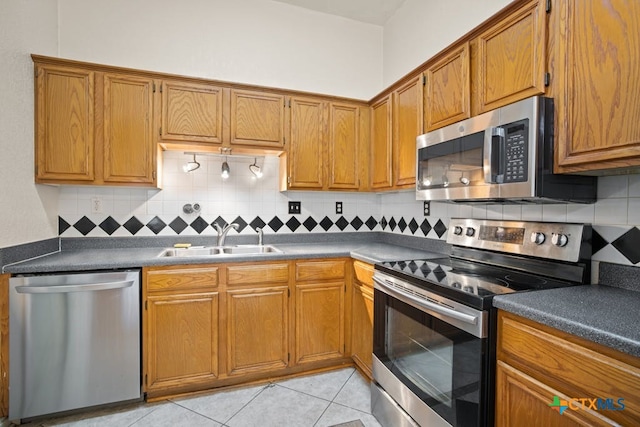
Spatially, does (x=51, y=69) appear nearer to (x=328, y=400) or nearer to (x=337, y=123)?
(x=337, y=123)

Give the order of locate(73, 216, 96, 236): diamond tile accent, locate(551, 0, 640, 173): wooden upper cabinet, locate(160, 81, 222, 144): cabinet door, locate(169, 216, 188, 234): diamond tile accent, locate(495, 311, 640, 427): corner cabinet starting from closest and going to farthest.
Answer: locate(495, 311, 640, 427): corner cabinet → locate(551, 0, 640, 173): wooden upper cabinet → locate(160, 81, 222, 144): cabinet door → locate(73, 216, 96, 236): diamond tile accent → locate(169, 216, 188, 234): diamond tile accent

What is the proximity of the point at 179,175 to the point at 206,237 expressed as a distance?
0.55 metres

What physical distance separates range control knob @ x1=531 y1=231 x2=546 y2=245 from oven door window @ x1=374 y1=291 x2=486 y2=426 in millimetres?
653

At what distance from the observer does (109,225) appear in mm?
2402

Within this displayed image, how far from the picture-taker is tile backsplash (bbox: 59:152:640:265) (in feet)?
7.69

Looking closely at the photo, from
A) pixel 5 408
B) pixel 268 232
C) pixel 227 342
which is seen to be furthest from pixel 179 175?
pixel 5 408

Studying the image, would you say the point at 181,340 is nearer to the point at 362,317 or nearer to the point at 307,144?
the point at 362,317

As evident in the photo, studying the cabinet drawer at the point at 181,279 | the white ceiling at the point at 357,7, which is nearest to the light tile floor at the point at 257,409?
the cabinet drawer at the point at 181,279

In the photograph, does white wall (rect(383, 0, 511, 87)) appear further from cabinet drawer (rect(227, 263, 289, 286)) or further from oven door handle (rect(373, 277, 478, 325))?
cabinet drawer (rect(227, 263, 289, 286))

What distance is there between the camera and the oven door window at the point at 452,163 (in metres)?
1.57

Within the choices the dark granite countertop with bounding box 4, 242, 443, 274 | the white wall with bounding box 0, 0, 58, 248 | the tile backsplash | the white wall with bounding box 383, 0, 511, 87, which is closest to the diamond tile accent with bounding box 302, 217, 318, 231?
the tile backsplash

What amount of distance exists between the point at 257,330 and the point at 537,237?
1.78m

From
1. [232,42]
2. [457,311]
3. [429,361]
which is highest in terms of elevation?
[232,42]

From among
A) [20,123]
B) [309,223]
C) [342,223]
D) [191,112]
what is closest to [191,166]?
[191,112]
